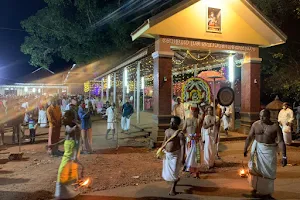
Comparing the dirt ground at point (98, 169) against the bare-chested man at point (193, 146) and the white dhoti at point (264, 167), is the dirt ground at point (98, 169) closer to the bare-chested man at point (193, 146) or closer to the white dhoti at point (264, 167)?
the bare-chested man at point (193, 146)

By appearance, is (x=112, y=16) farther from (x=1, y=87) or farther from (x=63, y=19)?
(x=1, y=87)

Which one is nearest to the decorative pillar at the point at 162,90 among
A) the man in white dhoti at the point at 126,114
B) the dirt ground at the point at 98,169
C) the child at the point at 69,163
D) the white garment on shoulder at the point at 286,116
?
the dirt ground at the point at 98,169

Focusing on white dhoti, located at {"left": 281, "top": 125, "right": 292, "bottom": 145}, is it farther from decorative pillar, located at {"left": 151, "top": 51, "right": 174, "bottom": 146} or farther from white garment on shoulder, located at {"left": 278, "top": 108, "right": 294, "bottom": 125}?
decorative pillar, located at {"left": 151, "top": 51, "right": 174, "bottom": 146}

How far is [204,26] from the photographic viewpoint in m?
11.3

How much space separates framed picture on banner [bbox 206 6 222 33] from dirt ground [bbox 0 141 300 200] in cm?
510

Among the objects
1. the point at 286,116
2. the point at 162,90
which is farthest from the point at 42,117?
the point at 286,116

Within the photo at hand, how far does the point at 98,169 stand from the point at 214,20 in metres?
7.96

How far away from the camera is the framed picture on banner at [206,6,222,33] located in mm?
11306

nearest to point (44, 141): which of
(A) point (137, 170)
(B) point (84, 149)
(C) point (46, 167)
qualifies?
(B) point (84, 149)

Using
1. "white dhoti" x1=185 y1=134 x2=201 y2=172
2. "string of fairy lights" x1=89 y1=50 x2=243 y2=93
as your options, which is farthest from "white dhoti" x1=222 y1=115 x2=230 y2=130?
"white dhoti" x1=185 y1=134 x2=201 y2=172

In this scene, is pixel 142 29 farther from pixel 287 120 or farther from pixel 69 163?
pixel 69 163

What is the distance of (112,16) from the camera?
21984 millimetres

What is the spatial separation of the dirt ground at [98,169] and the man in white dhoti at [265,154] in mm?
1683

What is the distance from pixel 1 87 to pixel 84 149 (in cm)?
4195
